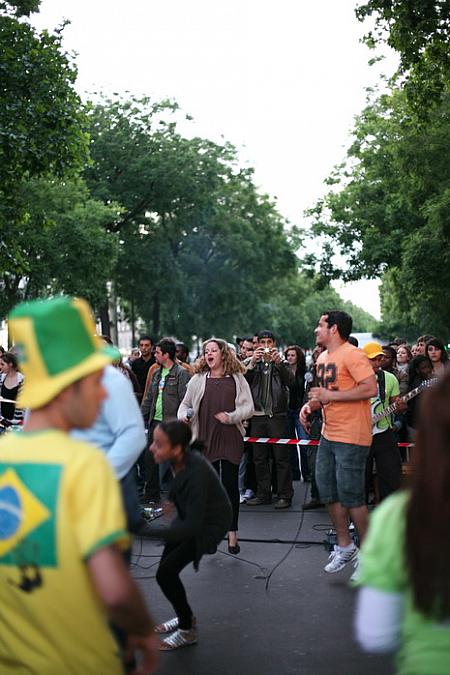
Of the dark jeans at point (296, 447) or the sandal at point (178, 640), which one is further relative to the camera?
the dark jeans at point (296, 447)

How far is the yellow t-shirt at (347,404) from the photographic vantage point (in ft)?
23.5

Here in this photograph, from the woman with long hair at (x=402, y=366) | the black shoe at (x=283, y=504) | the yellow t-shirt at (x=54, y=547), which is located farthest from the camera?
the woman with long hair at (x=402, y=366)

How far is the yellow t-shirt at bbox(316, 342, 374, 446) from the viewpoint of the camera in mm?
7160

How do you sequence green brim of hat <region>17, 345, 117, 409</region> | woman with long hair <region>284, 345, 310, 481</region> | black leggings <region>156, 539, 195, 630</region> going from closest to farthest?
green brim of hat <region>17, 345, 117, 409</region> < black leggings <region>156, 539, 195, 630</region> < woman with long hair <region>284, 345, 310, 481</region>

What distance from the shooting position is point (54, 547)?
2447mm

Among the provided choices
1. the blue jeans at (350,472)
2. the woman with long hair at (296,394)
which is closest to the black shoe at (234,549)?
the blue jeans at (350,472)

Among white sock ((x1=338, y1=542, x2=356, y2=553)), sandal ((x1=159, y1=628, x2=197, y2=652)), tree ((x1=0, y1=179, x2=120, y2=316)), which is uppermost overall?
tree ((x1=0, y1=179, x2=120, y2=316))

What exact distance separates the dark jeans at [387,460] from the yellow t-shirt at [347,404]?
5.25ft

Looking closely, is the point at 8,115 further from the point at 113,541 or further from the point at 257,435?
the point at 113,541

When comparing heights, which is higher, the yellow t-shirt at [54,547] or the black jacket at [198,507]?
the yellow t-shirt at [54,547]

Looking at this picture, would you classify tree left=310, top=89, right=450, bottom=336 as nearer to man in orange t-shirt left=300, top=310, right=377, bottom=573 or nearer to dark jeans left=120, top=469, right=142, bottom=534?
man in orange t-shirt left=300, top=310, right=377, bottom=573

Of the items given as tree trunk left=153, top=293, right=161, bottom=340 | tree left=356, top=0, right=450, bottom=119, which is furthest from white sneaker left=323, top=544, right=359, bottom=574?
tree trunk left=153, top=293, right=161, bottom=340

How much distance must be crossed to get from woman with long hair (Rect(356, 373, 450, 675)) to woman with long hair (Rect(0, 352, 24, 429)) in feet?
28.6

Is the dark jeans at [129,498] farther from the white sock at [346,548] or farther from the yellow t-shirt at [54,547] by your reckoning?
the white sock at [346,548]
